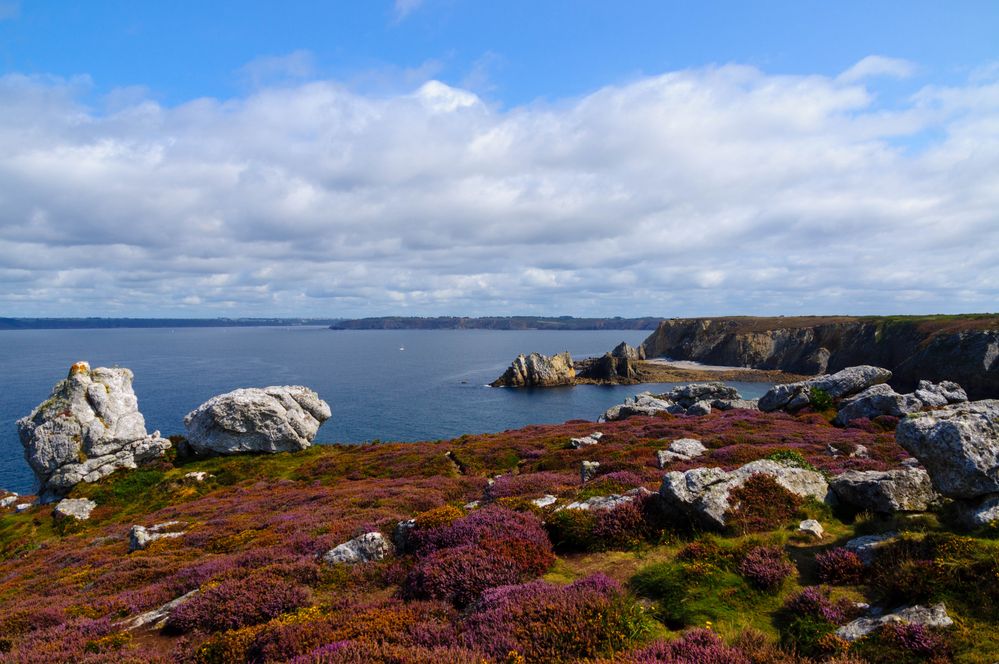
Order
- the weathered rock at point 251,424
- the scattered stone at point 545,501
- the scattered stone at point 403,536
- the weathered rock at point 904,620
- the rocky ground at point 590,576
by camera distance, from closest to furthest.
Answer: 1. the weathered rock at point 904,620
2. the rocky ground at point 590,576
3. the scattered stone at point 403,536
4. the scattered stone at point 545,501
5. the weathered rock at point 251,424

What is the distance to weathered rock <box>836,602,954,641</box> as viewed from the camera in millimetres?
7411

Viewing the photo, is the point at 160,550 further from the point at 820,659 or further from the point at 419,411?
the point at 419,411

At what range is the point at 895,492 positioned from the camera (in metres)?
12.1

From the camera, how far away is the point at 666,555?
11.6m

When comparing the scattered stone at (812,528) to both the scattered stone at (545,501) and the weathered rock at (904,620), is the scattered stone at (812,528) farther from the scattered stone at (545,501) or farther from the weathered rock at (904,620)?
the scattered stone at (545,501)

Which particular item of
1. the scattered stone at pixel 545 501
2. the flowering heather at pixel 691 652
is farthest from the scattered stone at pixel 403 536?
the flowering heather at pixel 691 652

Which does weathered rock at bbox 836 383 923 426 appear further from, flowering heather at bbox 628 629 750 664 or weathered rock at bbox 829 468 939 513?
flowering heather at bbox 628 629 750 664

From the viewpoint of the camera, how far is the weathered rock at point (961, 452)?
33.5ft

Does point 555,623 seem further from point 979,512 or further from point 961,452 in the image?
point 961,452

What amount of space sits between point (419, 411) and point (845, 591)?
85.5m

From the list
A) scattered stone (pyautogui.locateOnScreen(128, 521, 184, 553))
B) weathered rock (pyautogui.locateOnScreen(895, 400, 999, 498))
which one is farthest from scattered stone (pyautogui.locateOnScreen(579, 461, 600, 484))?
scattered stone (pyautogui.locateOnScreen(128, 521, 184, 553))

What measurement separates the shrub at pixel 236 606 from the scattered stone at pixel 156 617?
55 cm

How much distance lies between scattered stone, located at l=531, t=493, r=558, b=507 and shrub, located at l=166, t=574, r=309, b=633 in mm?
7368

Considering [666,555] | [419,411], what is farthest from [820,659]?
[419,411]
